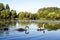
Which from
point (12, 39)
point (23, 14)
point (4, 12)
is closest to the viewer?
point (12, 39)

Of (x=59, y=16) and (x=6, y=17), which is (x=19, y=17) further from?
(x=59, y=16)

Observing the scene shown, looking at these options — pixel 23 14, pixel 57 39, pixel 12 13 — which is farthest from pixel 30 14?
pixel 57 39

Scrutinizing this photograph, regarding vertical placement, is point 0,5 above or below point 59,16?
above

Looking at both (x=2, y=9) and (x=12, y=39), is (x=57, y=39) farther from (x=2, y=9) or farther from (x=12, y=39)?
(x=2, y=9)

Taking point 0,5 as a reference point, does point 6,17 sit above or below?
below

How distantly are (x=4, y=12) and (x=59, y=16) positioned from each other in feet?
80.6

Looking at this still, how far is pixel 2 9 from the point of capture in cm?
7988

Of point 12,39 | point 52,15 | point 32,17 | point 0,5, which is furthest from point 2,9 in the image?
point 12,39

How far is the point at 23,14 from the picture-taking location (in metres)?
82.6

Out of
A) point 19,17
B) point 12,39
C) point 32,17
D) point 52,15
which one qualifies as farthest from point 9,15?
point 12,39

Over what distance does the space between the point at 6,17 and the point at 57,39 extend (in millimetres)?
61470

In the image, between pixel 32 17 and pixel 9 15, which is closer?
pixel 9 15

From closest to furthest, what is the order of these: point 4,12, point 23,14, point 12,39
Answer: point 12,39 → point 4,12 → point 23,14

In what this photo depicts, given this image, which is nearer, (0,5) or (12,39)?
(12,39)
